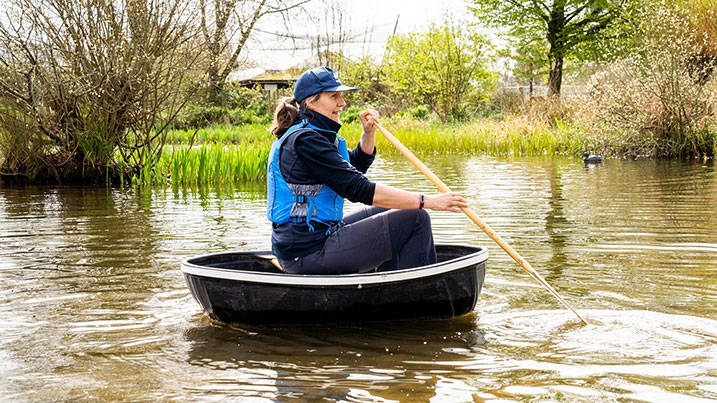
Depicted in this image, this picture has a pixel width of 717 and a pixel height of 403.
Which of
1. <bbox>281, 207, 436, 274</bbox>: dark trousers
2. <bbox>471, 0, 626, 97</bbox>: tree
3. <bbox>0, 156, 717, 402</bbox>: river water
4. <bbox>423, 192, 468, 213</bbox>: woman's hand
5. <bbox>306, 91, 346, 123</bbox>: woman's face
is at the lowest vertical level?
<bbox>0, 156, 717, 402</bbox>: river water

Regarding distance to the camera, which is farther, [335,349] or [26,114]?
[26,114]

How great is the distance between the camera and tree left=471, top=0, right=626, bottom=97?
29.6 metres

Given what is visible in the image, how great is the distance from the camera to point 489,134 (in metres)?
20.3

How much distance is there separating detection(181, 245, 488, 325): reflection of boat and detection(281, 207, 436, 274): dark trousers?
0.13 meters

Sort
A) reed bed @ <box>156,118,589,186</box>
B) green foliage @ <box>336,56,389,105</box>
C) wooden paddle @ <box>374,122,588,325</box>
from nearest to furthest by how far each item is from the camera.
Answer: wooden paddle @ <box>374,122,588,325</box>, reed bed @ <box>156,118,589,186</box>, green foliage @ <box>336,56,389,105</box>

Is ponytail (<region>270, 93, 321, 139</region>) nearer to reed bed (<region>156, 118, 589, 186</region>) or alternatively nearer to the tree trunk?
reed bed (<region>156, 118, 589, 186</region>)

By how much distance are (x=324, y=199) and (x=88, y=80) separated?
7.90 meters

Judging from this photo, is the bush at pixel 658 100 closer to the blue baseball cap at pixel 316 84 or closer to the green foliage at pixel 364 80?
the blue baseball cap at pixel 316 84

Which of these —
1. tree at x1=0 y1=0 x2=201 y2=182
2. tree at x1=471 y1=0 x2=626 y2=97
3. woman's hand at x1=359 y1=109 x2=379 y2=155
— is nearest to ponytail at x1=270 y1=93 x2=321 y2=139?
woman's hand at x1=359 y1=109 x2=379 y2=155

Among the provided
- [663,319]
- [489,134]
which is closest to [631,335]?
[663,319]

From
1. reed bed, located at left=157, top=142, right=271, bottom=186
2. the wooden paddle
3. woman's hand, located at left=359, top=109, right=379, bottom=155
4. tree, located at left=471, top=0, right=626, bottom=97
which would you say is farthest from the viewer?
tree, located at left=471, top=0, right=626, bottom=97

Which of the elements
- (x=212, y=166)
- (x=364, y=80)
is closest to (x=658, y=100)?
(x=212, y=166)

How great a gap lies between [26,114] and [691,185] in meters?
8.68

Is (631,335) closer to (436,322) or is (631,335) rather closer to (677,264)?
(436,322)
